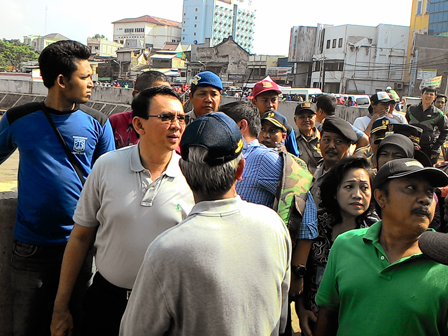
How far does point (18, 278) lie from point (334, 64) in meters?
54.8

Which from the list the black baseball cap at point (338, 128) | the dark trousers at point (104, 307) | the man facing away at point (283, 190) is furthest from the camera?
the black baseball cap at point (338, 128)

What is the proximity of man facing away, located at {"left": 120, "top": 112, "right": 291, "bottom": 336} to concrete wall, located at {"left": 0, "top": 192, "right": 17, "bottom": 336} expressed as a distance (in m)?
1.91

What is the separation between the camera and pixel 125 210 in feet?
7.69

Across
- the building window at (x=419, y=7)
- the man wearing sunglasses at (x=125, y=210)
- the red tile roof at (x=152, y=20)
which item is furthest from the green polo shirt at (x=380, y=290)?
the red tile roof at (x=152, y=20)

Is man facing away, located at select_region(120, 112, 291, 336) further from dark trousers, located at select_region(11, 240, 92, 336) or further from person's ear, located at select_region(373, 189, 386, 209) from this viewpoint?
dark trousers, located at select_region(11, 240, 92, 336)

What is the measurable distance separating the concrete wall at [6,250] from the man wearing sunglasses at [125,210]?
0.85 m

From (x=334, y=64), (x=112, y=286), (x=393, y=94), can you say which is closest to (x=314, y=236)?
(x=112, y=286)

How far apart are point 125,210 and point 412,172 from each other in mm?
1546

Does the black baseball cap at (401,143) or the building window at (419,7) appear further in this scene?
the building window at (419,7)

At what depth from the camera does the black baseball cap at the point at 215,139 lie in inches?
65.2

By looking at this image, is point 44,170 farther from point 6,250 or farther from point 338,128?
point 338,128

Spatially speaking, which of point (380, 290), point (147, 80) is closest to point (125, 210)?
point (380, 290)

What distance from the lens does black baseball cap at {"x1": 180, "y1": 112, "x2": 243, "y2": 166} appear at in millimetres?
1655

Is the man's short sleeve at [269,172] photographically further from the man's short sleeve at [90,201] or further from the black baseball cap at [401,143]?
the black baseball cap at [401,143]
